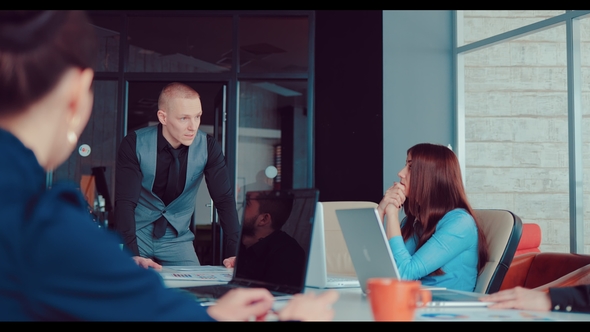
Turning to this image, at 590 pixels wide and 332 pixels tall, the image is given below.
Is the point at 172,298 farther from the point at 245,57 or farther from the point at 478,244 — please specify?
the point at 245,57

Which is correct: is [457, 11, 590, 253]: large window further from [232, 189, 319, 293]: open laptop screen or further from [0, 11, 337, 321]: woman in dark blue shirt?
[0, 11, 337, 321]: woman in dark blue shirt

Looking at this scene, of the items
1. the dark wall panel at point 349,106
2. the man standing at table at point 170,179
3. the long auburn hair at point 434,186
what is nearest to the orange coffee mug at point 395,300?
the long auburn hair at point 434,186

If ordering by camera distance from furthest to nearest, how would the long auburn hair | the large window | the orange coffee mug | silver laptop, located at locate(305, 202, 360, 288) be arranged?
the large window < the long auburn hair < silver laptop, located at locate(305, 202, 360, 288) < the orange coffee mug

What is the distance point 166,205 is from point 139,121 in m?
3.85

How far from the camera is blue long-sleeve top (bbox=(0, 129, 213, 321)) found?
1.78ft

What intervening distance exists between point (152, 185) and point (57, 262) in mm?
2532

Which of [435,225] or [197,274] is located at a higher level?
[435,225]

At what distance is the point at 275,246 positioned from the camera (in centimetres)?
151

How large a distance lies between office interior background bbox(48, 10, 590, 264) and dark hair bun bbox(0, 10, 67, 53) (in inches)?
210

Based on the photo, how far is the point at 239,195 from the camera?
6.00 metres

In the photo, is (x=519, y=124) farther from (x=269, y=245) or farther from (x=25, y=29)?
(x=25, y=29)

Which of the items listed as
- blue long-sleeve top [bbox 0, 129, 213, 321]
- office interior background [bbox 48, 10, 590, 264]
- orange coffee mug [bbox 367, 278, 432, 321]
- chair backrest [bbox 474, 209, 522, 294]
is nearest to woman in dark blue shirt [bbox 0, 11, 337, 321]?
blue long-sleeve top [bbox 0, 129, 213, 321]

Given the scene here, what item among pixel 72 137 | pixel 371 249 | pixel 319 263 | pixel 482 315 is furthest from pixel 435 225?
pixel 72 137

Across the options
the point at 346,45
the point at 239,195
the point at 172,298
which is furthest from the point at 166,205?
the point at 346,45
